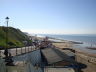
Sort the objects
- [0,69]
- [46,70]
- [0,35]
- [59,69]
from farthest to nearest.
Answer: [0,35], [59,69], [46,70], [0,69]

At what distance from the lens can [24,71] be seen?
32.4ft

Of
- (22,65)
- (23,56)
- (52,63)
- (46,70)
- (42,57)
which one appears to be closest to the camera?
(22,65)

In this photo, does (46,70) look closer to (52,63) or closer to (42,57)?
(52,63)

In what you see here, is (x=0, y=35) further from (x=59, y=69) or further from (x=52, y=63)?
(x=59, y=69)

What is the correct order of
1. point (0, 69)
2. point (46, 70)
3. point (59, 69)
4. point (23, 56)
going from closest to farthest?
point (0, 69)
point (46, 70)
point (59, 69)
point (23, 56)

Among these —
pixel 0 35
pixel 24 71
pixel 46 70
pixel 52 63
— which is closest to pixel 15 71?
pixel 24 71

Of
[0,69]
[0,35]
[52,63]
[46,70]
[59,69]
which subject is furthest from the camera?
[0,35]

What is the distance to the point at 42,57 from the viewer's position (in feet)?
Answer: 108

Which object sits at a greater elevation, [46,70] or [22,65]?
[22,65]

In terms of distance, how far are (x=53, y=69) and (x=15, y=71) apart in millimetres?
10400

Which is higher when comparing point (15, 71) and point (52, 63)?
point (15, 71)

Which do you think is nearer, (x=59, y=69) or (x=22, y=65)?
(x=22, y=65)

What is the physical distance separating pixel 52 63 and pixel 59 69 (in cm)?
575

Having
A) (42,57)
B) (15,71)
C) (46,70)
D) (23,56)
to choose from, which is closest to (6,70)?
(15,71)
